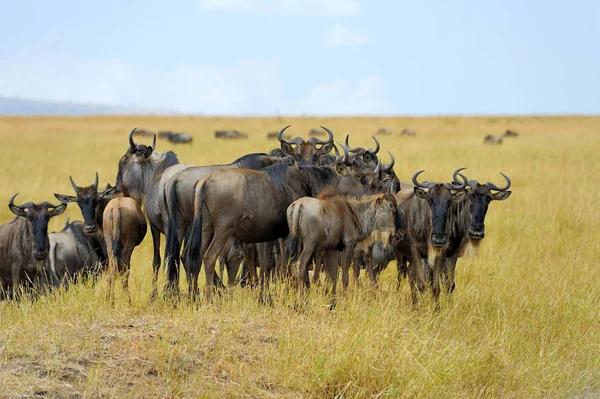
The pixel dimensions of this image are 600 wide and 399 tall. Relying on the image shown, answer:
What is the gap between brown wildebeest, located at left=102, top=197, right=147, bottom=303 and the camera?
8.86 m

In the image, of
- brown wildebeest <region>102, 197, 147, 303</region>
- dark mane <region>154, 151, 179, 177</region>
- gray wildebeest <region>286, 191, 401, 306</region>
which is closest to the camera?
gray wildebeest <region>286, 191, 401, 306</region>

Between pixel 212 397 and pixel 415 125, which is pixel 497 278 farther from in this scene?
pixel 415 125

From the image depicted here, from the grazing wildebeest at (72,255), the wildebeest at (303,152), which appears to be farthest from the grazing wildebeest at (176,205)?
the grazing wildebeest at (72,255)

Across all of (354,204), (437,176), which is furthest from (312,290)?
(437,176)

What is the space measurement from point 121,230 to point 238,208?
1.73 m

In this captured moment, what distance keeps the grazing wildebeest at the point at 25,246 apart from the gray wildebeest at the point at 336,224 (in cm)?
289

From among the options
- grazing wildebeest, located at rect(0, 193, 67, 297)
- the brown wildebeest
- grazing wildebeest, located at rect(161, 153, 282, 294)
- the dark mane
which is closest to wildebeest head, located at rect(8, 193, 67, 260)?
grazing wildebeest, located at rect(0, 193, 67, 297)

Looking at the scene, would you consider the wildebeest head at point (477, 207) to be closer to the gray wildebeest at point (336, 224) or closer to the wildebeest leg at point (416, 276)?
the wildebeest leg at point (416, 276)

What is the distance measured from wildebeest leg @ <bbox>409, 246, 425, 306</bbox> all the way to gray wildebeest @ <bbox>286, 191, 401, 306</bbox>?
0.49m

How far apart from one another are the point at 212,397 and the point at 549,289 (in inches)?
224

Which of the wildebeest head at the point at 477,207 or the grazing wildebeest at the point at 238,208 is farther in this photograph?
the wildebeest head at the point at 477,207

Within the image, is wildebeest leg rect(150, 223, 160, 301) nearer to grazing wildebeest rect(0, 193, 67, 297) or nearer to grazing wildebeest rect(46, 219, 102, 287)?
grazing wildebeest rect(46, 219, 102, 287)

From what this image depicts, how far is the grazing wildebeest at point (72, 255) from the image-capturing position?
9.98m

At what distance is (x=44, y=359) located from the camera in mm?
5781
